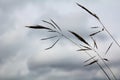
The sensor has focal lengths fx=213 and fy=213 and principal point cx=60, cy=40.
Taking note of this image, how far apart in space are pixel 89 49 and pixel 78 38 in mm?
470

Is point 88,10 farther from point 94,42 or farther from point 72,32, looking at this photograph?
point 94,42

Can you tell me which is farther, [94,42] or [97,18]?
[94,42]

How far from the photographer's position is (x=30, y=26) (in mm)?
4609

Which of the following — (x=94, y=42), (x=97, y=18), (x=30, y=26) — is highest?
(x=30, y=26)

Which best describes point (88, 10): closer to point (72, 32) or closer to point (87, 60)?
point (72, 32)

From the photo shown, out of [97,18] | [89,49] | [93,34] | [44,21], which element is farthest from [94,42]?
[44,21]

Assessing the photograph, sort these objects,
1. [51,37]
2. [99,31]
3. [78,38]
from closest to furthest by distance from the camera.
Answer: [78,38] → [51,37] → [99,31]

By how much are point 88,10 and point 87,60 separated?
3.89 ft

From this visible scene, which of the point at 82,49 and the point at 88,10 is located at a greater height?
the point at 88,10

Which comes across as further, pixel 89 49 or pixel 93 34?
pixel 93 34

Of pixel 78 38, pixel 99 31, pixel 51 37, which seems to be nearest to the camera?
pixel 78 38

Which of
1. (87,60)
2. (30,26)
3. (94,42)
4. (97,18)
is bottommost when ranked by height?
(87,60)

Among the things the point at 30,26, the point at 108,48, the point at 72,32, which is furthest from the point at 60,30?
the point at 108,48

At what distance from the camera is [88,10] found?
4.71m
